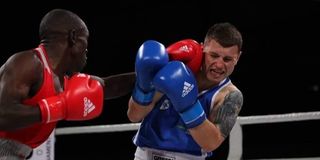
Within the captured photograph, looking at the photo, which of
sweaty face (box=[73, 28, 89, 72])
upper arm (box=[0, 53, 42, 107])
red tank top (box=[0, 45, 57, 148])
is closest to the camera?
upper arm (box=[0, 53, 42, 107])

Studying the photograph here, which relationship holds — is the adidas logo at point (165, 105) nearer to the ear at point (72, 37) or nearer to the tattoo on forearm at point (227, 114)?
the tattoo on forearm at point (227, 114)

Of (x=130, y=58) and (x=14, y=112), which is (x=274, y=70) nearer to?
(x=130, y=58)

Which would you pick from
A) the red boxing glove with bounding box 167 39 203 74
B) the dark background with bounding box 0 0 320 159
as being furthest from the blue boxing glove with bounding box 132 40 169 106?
the dark background with bounding box 0 0 320 159

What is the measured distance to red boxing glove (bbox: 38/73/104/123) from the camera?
1.82 meters

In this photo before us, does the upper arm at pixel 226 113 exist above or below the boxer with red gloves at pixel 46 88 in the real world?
below

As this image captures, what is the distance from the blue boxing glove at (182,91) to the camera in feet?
6.32

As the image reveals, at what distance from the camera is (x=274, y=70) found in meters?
10.1

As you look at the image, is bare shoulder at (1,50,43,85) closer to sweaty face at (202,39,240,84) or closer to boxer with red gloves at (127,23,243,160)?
boxer with red gloves at (127,23,243,160)

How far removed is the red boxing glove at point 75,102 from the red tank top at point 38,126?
1.7 inches

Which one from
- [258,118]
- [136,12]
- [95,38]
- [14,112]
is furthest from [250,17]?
[14,112]

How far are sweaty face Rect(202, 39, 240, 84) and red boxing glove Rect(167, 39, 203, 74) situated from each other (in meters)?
0.05

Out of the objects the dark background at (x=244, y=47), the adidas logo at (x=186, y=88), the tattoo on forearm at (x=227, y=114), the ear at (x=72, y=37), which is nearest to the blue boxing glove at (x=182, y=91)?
the adidas logo at (x=186, y=88)

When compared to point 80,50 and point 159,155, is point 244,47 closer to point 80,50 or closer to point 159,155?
point 159,155

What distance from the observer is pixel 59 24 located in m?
1.96
